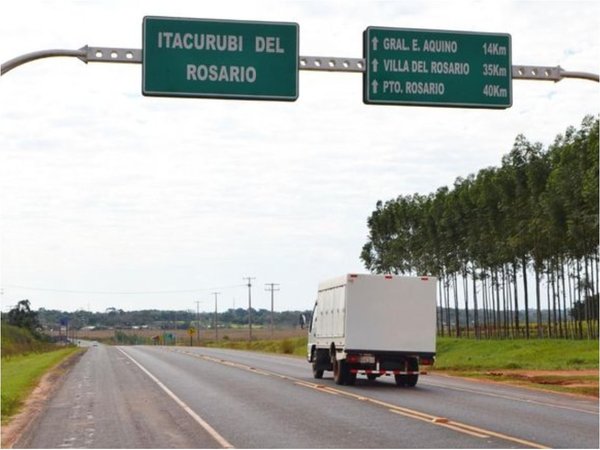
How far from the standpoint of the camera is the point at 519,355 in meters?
53.6

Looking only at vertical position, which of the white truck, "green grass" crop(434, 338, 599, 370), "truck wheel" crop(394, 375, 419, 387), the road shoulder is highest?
the white truck

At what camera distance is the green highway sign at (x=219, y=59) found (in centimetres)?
1523

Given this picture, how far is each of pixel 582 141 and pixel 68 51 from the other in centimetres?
4168

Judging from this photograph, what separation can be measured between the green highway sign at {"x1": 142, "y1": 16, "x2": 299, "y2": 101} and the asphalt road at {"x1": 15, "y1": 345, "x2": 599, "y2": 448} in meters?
5.27

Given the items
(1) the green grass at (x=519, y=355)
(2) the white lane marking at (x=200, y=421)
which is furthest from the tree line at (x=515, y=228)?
(2) the white lane marking at (x=200, y=421)

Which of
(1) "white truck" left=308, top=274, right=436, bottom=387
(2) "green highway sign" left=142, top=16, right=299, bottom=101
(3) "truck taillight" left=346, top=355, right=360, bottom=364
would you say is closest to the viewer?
(2) "green highway sign" left=142, top=16, right=299, bottom=101

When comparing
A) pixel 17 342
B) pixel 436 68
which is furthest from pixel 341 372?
pixel 17 342

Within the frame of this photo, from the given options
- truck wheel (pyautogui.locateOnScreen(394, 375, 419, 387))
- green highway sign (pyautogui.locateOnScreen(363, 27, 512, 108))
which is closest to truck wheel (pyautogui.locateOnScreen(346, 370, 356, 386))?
truck wheel (pyautogui.locateOnScreen(394, 375, 419, 387))

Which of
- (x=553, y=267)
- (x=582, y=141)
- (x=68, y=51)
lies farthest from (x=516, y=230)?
(x=68, y=51)

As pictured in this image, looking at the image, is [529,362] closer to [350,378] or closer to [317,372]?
[317,372]

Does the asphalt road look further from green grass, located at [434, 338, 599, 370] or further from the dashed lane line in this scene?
green grass, located at [434, 338, 599, 370]

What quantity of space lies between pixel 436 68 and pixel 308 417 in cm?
708

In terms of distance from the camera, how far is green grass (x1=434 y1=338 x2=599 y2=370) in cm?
4570

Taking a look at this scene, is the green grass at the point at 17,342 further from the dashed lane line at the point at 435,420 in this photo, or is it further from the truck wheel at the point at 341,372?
the dashed lane line at the point at 435,420
